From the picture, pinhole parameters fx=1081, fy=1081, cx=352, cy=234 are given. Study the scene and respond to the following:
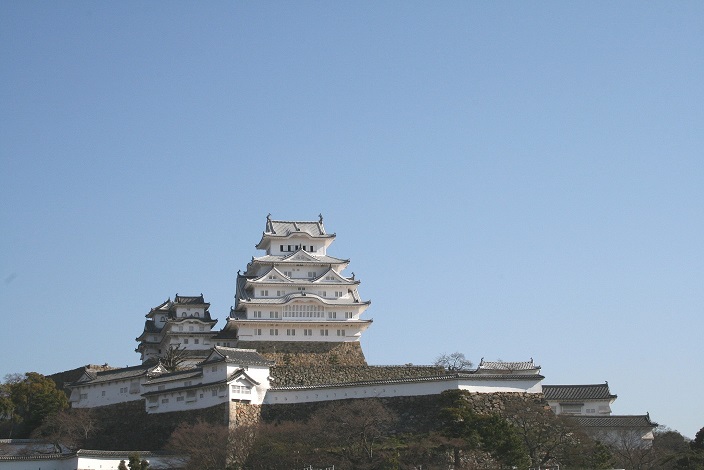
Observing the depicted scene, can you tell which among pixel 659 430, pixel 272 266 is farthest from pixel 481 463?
pixel 659 430

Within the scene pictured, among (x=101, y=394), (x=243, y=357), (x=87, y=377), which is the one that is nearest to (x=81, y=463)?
(x=243, y=357)

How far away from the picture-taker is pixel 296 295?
51.4 m

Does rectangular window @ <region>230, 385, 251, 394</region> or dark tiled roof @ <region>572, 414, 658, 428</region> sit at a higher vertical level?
rectangular window @ <region>230, 385, 251, 394</region>

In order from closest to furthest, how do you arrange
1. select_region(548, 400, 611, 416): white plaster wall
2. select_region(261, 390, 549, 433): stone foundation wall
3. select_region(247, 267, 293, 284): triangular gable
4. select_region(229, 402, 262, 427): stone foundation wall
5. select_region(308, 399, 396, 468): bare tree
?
select_region(308, 399, 396, 468): bare tree
select_region(261, 390, 549, 433): stone foundation wall
select_region(229, 402, 262, 427): stone foundation wall
select_region(548, 400, 611, 416): white plaster wall
select_region(247, 267, 293, 284): triangular gable

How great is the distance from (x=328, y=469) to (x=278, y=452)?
6.32 feet

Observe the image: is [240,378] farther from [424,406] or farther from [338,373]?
[424,406]

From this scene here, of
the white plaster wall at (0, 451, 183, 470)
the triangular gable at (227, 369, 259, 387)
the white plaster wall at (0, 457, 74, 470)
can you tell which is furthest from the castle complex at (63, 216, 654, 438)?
the white plaster wall at (0, 457, 74, 470)

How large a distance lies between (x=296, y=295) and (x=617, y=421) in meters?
15.8

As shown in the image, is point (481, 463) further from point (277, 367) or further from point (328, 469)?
point (277, 367)

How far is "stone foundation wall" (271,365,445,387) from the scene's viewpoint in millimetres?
46094

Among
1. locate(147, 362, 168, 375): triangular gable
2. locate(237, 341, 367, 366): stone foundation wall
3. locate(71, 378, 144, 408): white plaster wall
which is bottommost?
locate(71, 378, 144, 408): white plaster wall

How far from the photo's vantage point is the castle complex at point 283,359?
41938mm

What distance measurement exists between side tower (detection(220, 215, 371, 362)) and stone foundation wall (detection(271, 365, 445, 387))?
322 centimetres

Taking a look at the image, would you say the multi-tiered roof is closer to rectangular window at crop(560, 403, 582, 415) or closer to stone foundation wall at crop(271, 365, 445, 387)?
stone foundation wall at crop(271, 365, 445, 387)
